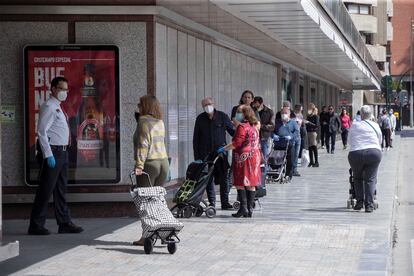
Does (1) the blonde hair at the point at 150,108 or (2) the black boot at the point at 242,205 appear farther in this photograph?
(2) the black boot at the point at 242,205

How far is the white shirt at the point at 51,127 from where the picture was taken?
11016mm

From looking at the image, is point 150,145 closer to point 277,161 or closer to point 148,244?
point 148,244

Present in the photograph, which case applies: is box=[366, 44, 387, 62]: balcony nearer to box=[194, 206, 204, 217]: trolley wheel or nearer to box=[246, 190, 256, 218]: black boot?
box=[246, 190, 256, 218]: black boot

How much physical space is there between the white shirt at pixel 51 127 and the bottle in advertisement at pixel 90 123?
1.71 meters

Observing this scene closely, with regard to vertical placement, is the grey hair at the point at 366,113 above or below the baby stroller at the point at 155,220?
above

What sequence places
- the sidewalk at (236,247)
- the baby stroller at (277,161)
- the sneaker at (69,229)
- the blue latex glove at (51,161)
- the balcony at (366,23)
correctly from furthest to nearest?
1. the balcony at (366,23)
2. the baby stroller at (277,161)
3. the sneaker at (69,229)
4. the blue latex glove at (51,161)
5. the sidewalk at (236,247)

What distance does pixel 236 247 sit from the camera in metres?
10.4

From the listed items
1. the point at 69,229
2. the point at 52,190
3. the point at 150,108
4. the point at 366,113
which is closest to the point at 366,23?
the point at 366,113

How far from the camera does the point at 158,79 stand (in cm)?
1345

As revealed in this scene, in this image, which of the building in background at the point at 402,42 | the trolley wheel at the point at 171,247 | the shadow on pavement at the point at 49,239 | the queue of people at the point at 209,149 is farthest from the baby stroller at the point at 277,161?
the building in background at the point at 402,42

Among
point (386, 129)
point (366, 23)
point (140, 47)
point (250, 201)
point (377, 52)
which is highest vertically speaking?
point (366, 23)

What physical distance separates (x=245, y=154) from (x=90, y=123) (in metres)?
2.29

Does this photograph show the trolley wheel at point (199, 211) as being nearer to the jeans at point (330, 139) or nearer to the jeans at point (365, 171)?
the jeans at point (365, 171)

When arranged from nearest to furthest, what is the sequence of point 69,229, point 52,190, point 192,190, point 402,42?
1. point 52,190
2. point 69,229
3. point 192,190
4. point 402,42
